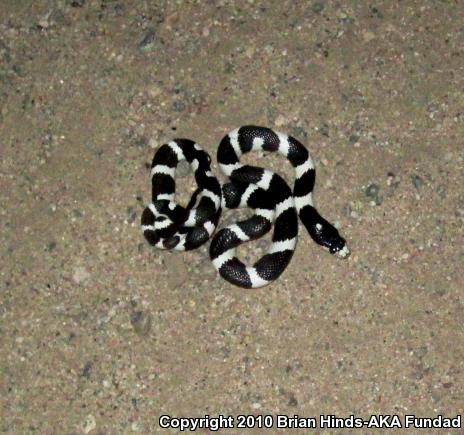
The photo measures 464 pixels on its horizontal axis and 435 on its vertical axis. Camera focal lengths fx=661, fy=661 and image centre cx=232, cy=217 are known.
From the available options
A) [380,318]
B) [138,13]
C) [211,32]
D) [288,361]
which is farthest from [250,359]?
[138,13]

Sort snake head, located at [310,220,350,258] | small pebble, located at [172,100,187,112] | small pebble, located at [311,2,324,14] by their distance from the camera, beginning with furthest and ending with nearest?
small pebble, located at [311,2,324,14], small pebble, located at [172,100,187,112], snake head, located at [310,220,350,258]

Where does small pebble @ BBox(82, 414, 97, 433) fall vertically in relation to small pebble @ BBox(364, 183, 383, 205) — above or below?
below

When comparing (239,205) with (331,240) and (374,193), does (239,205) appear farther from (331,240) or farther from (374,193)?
(374,193)

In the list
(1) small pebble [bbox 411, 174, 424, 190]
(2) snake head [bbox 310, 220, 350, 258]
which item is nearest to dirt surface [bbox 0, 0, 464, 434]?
(1) small pebble [bbox 411, 174, 424, 190]

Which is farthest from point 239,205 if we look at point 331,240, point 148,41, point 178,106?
point 148,41

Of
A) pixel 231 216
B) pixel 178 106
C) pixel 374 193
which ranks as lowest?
pixel 231 216

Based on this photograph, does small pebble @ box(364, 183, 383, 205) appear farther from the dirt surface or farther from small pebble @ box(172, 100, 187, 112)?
small pebble @ box(172, 100, 187, 112)
